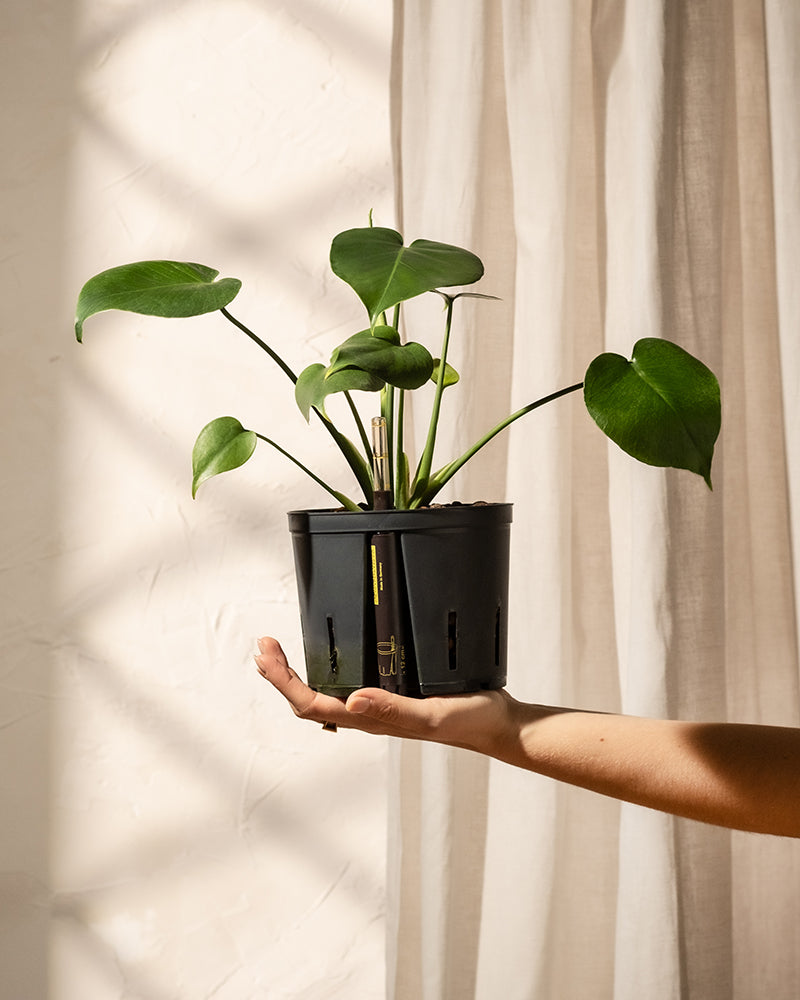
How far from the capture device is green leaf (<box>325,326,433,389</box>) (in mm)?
631

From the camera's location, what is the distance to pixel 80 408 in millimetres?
1347

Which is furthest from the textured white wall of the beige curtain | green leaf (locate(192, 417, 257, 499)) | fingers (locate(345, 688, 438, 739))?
fingers (locate(345, 688, 438, 739))

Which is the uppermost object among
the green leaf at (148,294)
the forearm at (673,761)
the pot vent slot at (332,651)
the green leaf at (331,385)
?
the green leaf at (148,294)

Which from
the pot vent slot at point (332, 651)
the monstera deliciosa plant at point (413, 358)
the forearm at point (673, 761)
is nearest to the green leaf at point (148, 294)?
the monstera deliciosa plant at point (413, 358)

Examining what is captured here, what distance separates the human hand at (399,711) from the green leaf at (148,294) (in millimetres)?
297

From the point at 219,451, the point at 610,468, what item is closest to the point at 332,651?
the point at 219,451

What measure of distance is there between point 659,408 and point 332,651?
32 cm

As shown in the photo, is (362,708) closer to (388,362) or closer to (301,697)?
(301,697)

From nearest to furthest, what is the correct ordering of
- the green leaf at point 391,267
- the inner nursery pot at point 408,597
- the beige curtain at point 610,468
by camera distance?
the green leaf at point 391,267 → the inner nursery pot at point 408,597 → the beige curtain at point 610,468

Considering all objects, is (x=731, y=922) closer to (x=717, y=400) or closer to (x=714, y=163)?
(x=717, y=400)

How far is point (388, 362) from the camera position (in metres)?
0.64

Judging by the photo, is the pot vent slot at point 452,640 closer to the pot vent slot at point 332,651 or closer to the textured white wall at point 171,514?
the pot vent slot at point 332,651

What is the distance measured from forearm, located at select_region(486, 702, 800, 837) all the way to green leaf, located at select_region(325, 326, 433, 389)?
13.3 inches

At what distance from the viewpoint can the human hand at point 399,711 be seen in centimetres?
69
